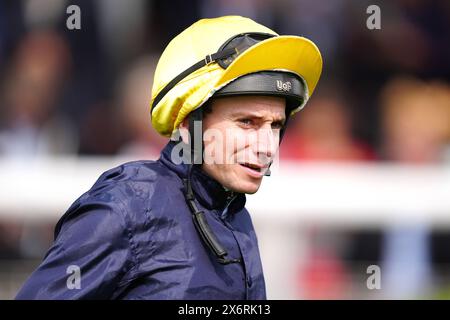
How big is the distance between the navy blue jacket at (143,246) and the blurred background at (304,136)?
3682 millimetres

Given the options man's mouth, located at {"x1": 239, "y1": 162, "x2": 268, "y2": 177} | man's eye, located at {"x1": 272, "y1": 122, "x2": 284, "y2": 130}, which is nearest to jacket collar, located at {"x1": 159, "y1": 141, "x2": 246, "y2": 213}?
man's mouth, located at {"x1": 239, "y1": 162, "x2": 268, "y2": 177}

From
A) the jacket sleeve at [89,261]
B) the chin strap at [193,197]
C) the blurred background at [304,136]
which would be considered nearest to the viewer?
the jacket sleeve at [89,261]

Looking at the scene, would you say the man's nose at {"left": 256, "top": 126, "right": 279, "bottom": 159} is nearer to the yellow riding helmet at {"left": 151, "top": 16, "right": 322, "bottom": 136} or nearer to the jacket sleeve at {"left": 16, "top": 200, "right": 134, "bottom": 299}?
the yellow riding helmet at {"left": 151, "top": 16, "right": 322, "bottom": 136}

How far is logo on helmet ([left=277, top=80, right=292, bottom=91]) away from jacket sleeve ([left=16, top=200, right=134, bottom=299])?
Answer: 0.71 metres

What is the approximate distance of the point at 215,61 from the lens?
3182mm

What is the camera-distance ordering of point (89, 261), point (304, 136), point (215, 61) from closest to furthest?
1. point (89, 261)
2. point (215, 61)
3. point (304, 136)

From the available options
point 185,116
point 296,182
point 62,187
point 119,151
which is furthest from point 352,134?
point 185,116

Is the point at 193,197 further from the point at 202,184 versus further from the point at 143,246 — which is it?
the point at 143,246

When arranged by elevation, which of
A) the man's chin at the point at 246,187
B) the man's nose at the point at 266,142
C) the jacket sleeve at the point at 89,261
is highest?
the man's nose at the point at 266,142

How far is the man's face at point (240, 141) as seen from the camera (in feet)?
10.5

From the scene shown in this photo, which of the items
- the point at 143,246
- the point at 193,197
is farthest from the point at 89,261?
the point at 193,197

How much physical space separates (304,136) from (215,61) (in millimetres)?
4122

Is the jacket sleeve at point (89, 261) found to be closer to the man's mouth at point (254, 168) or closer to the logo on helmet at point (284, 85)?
the man's mouth at point (254, 168)

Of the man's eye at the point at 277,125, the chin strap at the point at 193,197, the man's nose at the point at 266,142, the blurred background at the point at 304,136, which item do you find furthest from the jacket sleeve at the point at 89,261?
the blurred background at the point at 304,136
